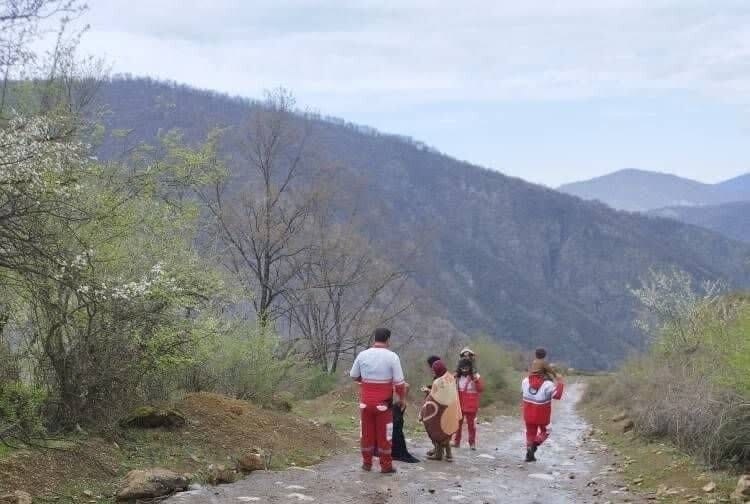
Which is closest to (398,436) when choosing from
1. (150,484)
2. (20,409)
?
(150,484)

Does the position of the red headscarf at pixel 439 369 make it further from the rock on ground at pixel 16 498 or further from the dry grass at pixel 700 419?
the rock on ground at pixel 16 498

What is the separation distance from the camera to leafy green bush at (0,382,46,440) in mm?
8867

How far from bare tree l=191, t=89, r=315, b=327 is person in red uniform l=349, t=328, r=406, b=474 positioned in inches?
769

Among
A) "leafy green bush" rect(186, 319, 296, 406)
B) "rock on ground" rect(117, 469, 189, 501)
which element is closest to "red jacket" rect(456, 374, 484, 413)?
"leafy green bush" rect(186, 319, 296, 406)

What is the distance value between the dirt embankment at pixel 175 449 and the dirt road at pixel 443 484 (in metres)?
0.76

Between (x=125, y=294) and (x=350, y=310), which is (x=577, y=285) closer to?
(x=350, y=310)

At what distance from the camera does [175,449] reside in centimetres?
1046

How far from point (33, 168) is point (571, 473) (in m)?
9.11

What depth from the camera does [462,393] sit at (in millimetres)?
15164

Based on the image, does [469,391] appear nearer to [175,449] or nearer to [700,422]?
[700,422]

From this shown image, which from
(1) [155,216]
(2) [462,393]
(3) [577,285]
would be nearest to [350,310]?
(2) [462,393]

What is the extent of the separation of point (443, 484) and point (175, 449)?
3.66m

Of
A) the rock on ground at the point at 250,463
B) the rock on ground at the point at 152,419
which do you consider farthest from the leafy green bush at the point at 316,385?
the rock on ground at the point at 250,463

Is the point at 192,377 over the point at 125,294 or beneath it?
beneath
